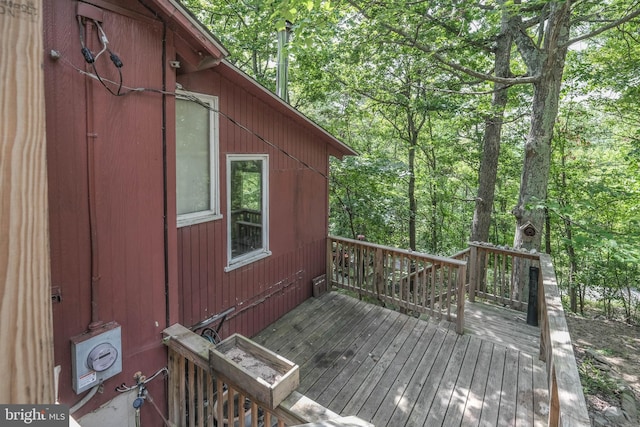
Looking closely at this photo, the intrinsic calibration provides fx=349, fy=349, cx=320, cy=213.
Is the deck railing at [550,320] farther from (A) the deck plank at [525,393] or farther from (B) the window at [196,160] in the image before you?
(B) the window at [196,160]

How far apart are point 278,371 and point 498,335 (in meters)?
3.78

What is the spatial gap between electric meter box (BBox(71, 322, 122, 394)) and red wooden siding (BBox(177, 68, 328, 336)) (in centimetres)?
133

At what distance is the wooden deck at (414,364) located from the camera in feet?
11.2

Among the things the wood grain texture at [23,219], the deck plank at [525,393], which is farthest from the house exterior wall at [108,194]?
the deck plank at [525,393]

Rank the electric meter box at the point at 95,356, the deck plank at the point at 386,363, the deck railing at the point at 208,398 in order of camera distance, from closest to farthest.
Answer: the deck railing at the point at 208,398, the electric meter box at the point at 95,356, the deck plank at the point at 386,363

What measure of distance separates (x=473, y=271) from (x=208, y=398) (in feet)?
16.1

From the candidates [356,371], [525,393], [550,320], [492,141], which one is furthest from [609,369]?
[492,141]

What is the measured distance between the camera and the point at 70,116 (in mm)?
2188

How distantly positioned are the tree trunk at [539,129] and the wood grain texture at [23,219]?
20.4ft

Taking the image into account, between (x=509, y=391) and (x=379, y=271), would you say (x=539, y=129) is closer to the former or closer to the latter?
(x=379, y=271)

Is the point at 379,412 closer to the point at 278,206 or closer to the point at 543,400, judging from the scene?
the point at 543,400

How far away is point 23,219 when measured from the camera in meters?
0.61

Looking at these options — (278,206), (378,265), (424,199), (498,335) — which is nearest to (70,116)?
(278,206)

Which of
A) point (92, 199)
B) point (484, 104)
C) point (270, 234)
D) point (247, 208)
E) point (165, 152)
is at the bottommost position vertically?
point (270, 234)
